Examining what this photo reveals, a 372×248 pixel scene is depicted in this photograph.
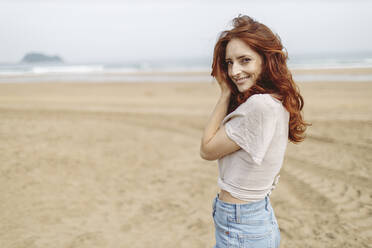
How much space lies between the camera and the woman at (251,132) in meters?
1.28

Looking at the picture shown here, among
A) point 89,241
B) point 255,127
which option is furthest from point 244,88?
point 89,241

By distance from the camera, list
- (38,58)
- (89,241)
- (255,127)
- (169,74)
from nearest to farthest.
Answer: (255,127) → (89,241) → (169,74) → (38,58)

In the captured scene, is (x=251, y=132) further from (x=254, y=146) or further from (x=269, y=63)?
(x=269, y=63)

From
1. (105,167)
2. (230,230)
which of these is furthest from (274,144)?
(105,167)

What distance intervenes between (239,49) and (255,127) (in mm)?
416

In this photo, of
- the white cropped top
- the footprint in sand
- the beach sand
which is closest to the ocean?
the beach sand

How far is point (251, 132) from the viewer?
1271 millimetres

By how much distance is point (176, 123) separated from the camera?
28.4 ft

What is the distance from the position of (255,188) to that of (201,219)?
8.62 feet

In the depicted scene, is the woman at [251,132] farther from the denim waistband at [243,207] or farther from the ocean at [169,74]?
the ocean at [169,74]

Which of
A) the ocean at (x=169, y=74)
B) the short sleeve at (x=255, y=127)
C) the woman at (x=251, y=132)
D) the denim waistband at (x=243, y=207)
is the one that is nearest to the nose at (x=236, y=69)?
the woman at (x=251, y=132)

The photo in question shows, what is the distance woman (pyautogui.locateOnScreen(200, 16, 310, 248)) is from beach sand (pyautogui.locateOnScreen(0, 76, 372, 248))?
2.08 metres

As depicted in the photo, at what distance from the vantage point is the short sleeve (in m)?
1.25

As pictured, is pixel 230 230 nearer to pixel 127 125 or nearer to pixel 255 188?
pixel 255 188
